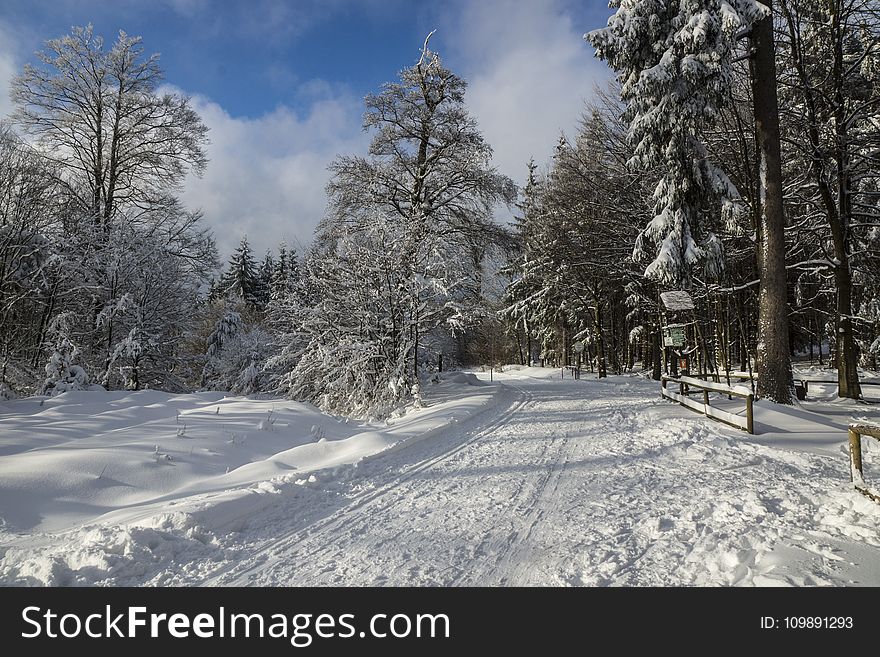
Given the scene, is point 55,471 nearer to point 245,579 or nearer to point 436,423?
point 245,579

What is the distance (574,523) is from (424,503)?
153 centimetres

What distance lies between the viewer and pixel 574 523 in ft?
13.1

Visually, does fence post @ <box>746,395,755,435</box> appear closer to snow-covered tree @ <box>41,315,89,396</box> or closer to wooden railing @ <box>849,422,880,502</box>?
wooden railing @ <box>849,422,880,502</box>

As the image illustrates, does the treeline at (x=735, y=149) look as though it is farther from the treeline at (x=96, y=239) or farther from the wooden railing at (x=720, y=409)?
the treeline at (x=96, y=239)

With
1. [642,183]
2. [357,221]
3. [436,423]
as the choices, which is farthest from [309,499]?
[642,183]

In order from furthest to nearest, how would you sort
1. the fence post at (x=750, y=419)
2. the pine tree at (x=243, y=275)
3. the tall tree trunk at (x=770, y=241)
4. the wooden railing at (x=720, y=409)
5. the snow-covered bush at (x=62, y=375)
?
the pine tree at (x=243, y=275) < the snow-covered bush at (x=62, y=375) < the tall tree trunk at (x=770, y=241) < the wooden railing at (x=720, y=409) < the fence post at (x=750, y=419)

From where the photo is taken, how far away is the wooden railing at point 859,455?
4293mm

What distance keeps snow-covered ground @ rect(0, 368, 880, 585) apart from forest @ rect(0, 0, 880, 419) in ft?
14.0

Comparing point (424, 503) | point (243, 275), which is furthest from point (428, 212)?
point (243, 275)

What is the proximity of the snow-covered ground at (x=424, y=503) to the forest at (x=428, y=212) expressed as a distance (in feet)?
14.0

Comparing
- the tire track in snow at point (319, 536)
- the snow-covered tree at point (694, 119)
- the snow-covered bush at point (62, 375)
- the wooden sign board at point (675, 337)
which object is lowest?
the tire track in snow at point (319, 536)

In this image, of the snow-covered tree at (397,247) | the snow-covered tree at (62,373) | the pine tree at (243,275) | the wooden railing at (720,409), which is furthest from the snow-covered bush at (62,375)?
the pine tree at (243,275)

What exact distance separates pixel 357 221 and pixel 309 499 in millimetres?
13294

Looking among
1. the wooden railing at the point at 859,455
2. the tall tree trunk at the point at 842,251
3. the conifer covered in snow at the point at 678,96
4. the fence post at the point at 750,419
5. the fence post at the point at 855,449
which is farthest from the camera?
the tall tree trunk at the point at 842,251
